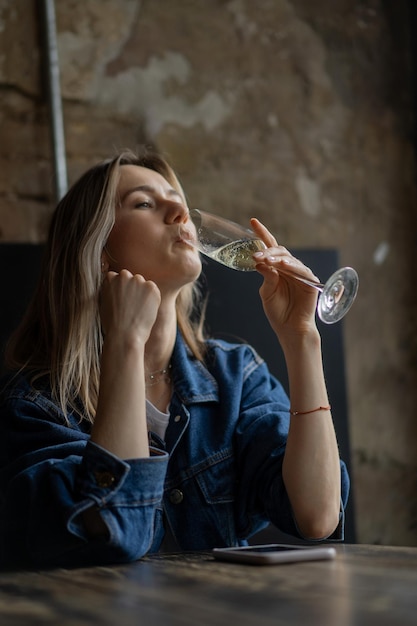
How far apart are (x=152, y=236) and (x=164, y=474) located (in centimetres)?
55

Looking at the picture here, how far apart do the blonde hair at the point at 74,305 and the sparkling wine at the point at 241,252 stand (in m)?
0.27

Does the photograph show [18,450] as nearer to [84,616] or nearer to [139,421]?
[139,421]

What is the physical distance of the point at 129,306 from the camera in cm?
143

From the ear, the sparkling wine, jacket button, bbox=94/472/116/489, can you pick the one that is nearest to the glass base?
the sparkling wine

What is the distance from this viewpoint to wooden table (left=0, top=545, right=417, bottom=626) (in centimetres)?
76

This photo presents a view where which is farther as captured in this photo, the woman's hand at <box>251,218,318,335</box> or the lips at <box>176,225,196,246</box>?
the lips at <box>176,225,196,246</box>

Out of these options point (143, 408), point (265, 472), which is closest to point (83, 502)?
point (143, 408)

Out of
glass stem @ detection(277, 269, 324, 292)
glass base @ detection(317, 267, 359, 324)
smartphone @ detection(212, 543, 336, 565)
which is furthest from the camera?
glass stem @ detection(277, 269, 324, 292)

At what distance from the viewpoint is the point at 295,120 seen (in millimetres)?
2584

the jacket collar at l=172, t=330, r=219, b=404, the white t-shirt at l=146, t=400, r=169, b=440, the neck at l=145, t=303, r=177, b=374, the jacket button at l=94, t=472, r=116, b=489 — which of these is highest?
the neck at l=145, t=303, r=177, b=374

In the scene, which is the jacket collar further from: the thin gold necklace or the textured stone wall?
the textured stone wall

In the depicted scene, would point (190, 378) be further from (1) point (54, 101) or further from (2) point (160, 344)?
(1) point (54, 101)

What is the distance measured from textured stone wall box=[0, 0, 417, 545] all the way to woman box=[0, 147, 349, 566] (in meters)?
0.48

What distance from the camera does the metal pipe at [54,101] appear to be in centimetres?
220
